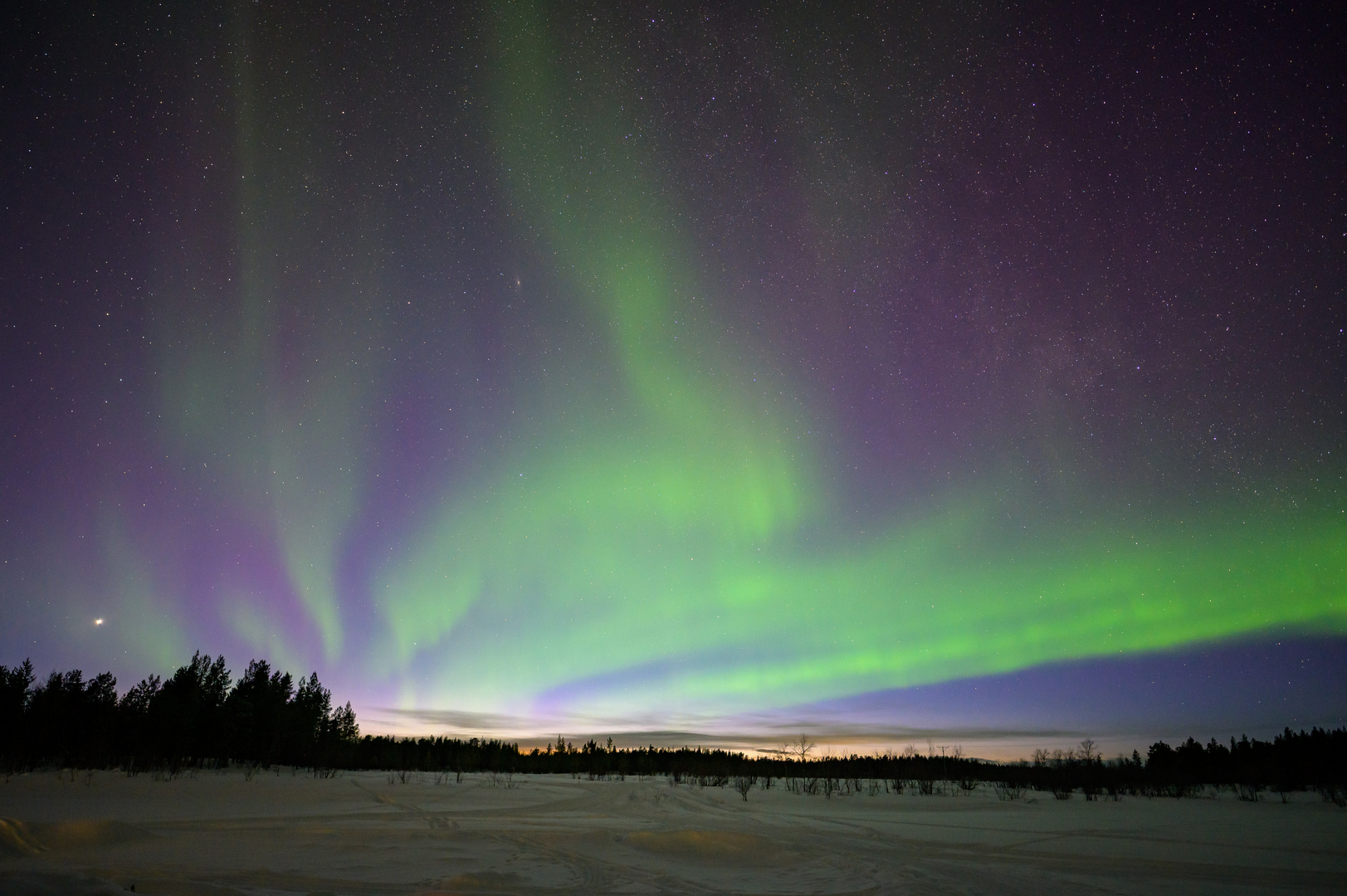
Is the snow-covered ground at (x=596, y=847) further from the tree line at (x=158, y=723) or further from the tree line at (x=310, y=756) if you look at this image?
the tree line at (x=158, y=723)

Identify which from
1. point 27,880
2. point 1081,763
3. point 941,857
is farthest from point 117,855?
Answer: point 1081,763

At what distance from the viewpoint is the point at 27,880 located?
4.91 m

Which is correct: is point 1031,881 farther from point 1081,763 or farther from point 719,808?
point 1081,763

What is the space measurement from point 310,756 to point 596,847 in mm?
60936

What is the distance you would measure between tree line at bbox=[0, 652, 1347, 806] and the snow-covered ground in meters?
15.5

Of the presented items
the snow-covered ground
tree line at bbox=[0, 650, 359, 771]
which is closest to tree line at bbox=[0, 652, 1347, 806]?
tree line at bbox=[0, 650, 359, 771]

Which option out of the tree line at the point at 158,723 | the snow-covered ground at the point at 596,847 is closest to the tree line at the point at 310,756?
the tree line at the point at 158,723

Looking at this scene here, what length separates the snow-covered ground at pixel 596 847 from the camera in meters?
6.74

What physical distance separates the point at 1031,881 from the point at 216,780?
2342 centimetres

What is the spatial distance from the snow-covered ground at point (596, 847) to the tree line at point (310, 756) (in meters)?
15.5

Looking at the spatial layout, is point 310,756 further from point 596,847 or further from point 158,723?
point 596,847

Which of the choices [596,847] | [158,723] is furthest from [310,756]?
[596,847]

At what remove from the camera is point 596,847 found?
377 inches

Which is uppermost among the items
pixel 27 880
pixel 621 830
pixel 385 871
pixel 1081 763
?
pixel 27 880
